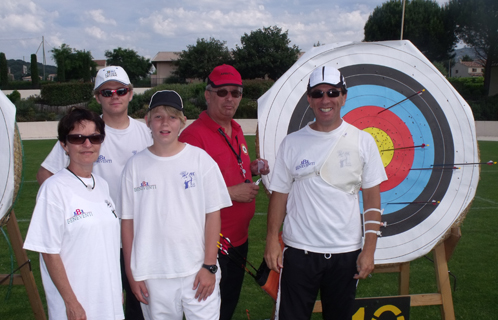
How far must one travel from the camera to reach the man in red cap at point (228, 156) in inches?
94.5

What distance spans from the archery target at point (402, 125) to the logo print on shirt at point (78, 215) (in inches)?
46.2

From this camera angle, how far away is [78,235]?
5.84 feet

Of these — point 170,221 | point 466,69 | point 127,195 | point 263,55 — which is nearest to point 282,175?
point 170,221

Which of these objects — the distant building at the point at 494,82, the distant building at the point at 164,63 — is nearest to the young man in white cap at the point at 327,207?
the distant building at the point at 494,82

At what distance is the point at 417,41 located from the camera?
34344mm

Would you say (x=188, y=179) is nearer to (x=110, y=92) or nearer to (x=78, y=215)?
(x=78, y=215)

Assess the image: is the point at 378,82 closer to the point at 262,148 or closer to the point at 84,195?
the point at 262,148

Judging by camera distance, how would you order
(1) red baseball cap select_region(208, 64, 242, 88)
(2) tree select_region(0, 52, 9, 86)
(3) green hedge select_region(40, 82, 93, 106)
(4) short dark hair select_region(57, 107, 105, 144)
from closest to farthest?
(4) short dark hair select_region(57, 107, 105, 144) < (1) red baseball cap select_region(208, 64, 242, 88) < (3) green hedge select_region(40, 82, 93, 106) < (2) tree select_region(0, 52, 9, 86)

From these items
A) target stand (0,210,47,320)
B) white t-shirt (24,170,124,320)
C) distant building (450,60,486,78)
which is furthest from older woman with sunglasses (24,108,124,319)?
distant building (450,60,486,78)

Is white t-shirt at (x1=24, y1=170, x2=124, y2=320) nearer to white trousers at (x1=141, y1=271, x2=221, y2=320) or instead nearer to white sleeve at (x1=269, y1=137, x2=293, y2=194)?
white trousers at (x1=141, y1=271, x2=221, y2=320)

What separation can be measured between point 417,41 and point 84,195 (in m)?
36.8

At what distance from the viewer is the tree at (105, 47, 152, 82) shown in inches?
2035

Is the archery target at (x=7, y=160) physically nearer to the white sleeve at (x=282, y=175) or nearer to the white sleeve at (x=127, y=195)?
the white sleeve at (x=127, y=195)

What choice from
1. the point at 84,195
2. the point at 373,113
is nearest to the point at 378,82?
the point at 373,113
